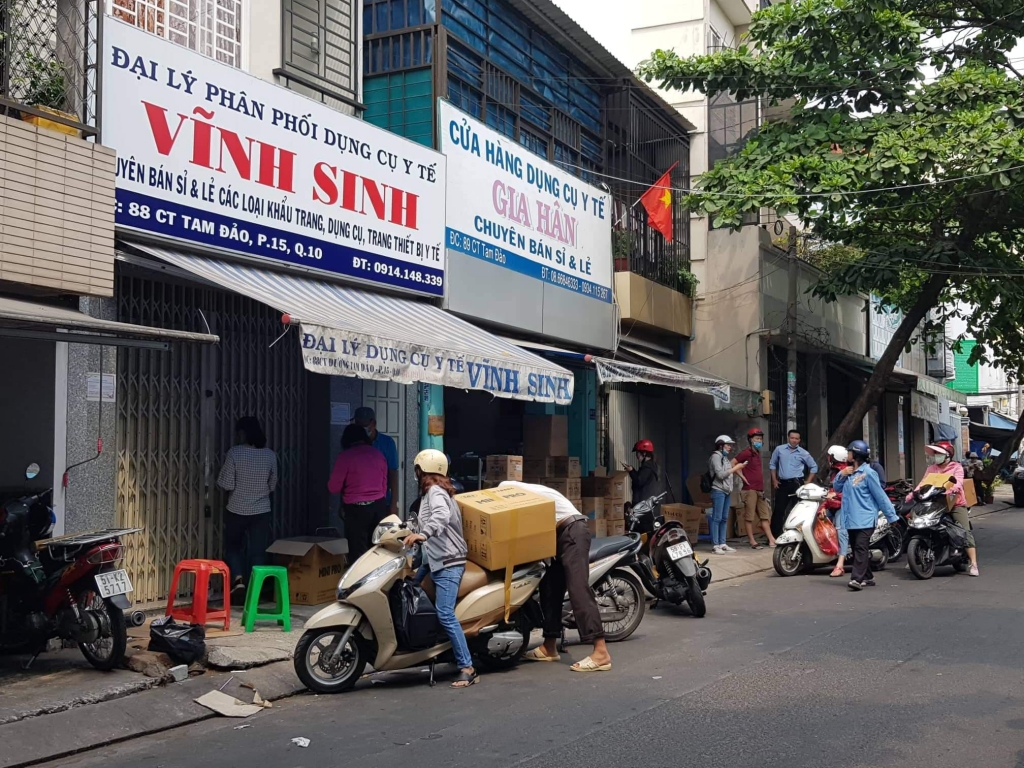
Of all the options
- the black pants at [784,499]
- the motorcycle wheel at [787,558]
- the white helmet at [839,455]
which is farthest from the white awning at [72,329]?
the black pants at [784,499]

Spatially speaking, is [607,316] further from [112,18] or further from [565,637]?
[112,18]

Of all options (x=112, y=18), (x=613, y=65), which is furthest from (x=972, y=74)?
(x=112, y=18)

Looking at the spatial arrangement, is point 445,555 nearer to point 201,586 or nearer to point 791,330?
point 201,586

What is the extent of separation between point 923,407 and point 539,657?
2032 centimetres

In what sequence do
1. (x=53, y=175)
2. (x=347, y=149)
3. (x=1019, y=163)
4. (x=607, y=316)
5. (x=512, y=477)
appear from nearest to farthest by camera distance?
1. (x=53, y=175)
2. (x=347, y=149)
3. (x=512, y=477)
4. (x=1019, y=163)
5. (x=607, y=316)

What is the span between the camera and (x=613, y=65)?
16.7 metres

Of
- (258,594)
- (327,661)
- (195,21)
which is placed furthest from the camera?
(195,21)

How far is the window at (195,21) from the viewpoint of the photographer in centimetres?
923

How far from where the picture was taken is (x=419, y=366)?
894 cm

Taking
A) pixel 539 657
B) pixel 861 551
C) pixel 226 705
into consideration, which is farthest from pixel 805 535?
pixel 226 705

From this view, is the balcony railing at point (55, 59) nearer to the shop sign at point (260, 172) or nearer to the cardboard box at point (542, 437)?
the shop sign at point (260, 172)

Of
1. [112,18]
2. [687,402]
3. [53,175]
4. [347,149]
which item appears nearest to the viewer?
[53,175]

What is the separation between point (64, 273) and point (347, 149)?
12.4ft

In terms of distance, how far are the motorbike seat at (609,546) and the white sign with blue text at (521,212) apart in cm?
491
